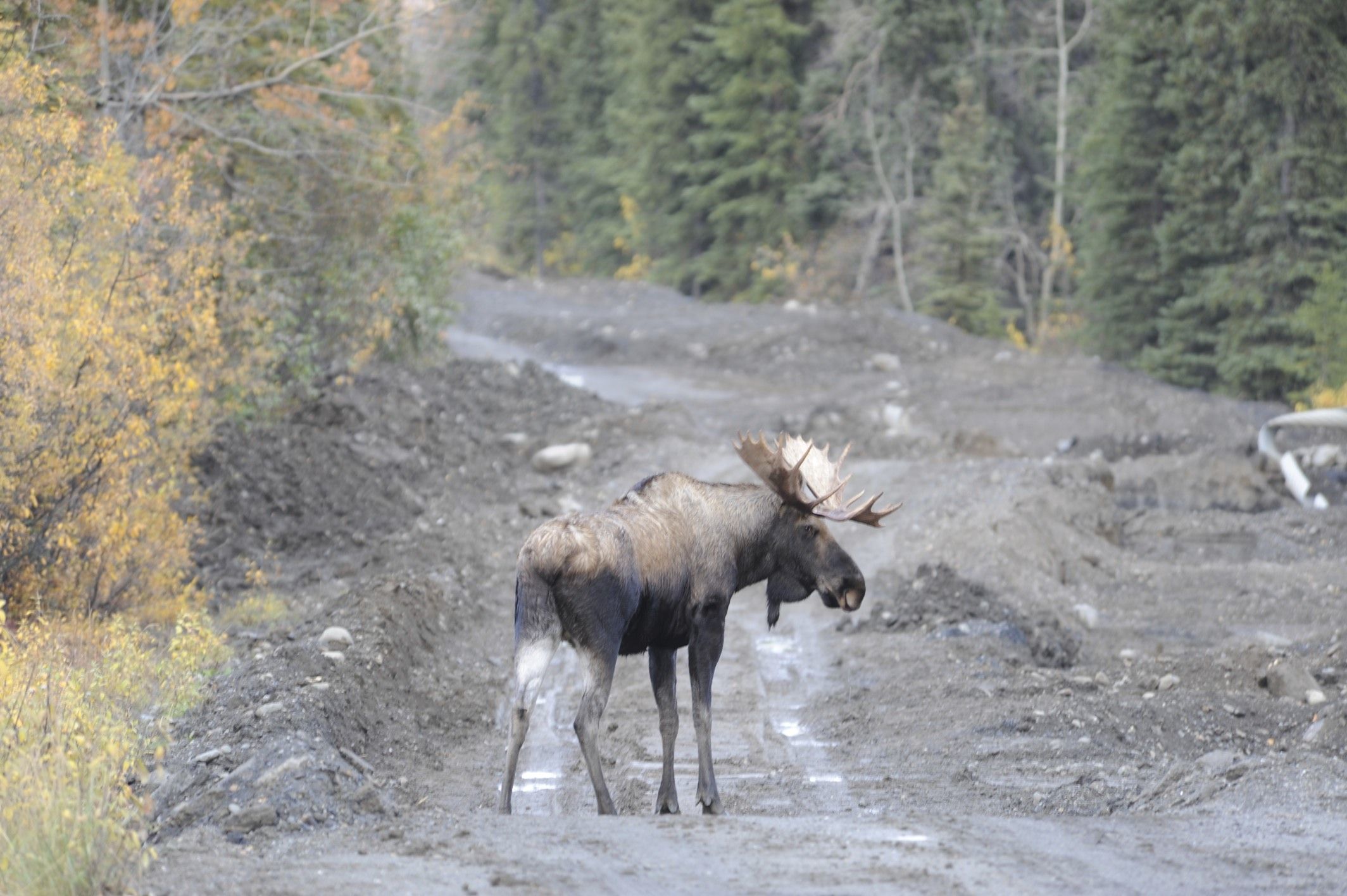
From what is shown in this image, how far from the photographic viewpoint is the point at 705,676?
8328 mm

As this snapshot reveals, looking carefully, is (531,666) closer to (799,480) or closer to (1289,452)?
(799,480)

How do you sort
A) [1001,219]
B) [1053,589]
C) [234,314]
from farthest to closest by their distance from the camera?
[1001,219] → [234,314] → [1053,589]

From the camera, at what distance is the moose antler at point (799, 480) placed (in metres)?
8.73

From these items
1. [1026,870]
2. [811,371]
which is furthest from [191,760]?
[811,371]

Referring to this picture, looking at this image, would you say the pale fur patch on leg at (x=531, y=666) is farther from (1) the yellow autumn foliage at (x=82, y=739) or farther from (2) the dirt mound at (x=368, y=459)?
(2) the dirt mound at (x=368, y=459)

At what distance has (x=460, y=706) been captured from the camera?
11398mm

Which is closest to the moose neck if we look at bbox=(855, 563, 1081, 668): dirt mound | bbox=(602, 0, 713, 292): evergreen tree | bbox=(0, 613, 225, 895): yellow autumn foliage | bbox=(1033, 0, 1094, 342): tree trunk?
bbox=(0, 613, 225, 895): yellow autumn foliage

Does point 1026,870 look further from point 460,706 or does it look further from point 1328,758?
point 460,706

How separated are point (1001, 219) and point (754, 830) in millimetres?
42067

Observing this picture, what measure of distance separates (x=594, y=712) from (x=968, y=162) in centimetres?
3747

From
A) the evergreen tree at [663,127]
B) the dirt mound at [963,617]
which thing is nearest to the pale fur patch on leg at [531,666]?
the dirt mound at [963,617]

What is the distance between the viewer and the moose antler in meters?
8.73

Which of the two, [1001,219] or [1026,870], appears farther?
[1001,219]

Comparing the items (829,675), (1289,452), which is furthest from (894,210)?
(829,675)
